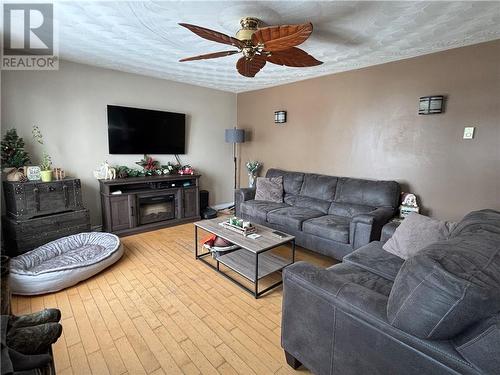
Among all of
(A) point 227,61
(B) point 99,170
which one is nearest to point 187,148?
(B) point 99,170

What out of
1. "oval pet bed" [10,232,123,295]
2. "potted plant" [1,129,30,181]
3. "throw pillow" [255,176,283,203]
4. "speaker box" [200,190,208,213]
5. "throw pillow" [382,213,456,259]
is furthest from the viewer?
"speaker box" [200,190,208,213]

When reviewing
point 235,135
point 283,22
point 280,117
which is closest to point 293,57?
point 283,22

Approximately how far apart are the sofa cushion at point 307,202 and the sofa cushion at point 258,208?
0.48ft

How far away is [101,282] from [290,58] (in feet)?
9.26

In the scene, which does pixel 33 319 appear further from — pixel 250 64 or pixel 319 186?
pixel 319 186

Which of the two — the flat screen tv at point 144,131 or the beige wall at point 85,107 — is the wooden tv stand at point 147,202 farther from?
the flat screen tv at point 144,131

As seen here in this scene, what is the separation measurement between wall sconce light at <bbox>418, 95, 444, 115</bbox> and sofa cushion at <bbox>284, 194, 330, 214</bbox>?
5.29 feet

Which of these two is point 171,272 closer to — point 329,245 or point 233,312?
point 233,312

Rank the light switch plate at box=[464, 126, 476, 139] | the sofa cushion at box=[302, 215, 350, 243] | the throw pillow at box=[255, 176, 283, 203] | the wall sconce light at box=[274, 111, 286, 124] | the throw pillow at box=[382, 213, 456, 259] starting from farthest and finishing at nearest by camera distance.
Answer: the wall sconce light at box=[274, 111, 286, 124] → the throw pillow at box=[255, 176, 283, 203] → the sofa cushion at box=[302, 215, 350, 243] → the light switch plate at box=[464, 126, 476, 139] → the throw pillow at box=[382, 213, 456, 259]

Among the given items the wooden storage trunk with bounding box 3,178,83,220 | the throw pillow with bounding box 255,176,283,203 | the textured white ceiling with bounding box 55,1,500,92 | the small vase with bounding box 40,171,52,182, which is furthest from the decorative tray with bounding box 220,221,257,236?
the small vase with bounding box 40,171,52,182

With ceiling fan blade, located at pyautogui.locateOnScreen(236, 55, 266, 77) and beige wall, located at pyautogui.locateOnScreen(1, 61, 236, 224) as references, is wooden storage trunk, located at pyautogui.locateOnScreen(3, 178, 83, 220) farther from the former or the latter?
ceiling fan blade, located at pyautogui.locateOnScreen(236, 55, 266, 77)

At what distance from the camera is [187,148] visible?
16.0ft

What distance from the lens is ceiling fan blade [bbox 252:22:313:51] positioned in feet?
5.39

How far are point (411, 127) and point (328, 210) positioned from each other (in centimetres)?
146
